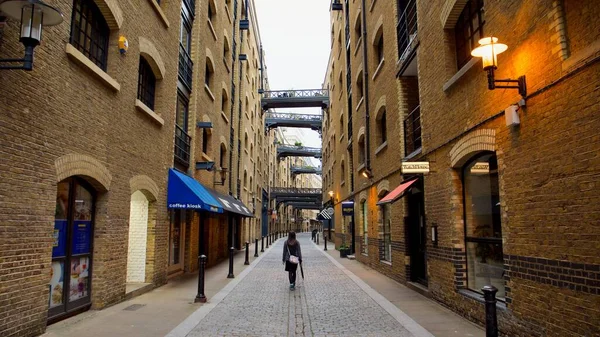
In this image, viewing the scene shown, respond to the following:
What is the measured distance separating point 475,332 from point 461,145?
325 cm

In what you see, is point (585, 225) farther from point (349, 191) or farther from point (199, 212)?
point (349, 191)

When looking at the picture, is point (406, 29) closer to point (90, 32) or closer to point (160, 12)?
point (160, 12)

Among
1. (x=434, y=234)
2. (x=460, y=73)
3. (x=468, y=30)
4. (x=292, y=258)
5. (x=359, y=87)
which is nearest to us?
(x=460, y=73)

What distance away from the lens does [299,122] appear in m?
50.3

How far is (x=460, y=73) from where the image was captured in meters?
7.80

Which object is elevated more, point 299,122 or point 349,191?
point 299,122

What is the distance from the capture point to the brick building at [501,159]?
15.4 ft

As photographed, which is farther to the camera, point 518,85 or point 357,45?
point 357,45

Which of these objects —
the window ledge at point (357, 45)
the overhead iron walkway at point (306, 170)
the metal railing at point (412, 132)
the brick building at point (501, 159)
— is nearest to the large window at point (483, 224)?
the brick building at point (501, 159)

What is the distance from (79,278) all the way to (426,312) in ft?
21.3

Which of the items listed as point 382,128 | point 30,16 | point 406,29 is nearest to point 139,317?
point 30,16

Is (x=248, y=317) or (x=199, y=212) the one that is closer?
(x=248, y=317)

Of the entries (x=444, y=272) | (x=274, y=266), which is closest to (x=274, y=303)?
(x=444, y=272)

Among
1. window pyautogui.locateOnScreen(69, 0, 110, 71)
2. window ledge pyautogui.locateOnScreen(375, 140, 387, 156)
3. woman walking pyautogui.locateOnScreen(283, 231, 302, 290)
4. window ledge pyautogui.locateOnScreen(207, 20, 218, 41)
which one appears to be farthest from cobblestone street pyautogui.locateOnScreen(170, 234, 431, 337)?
window ledge pyautogui.locateOnScreen(207, 20, 218, 41)
